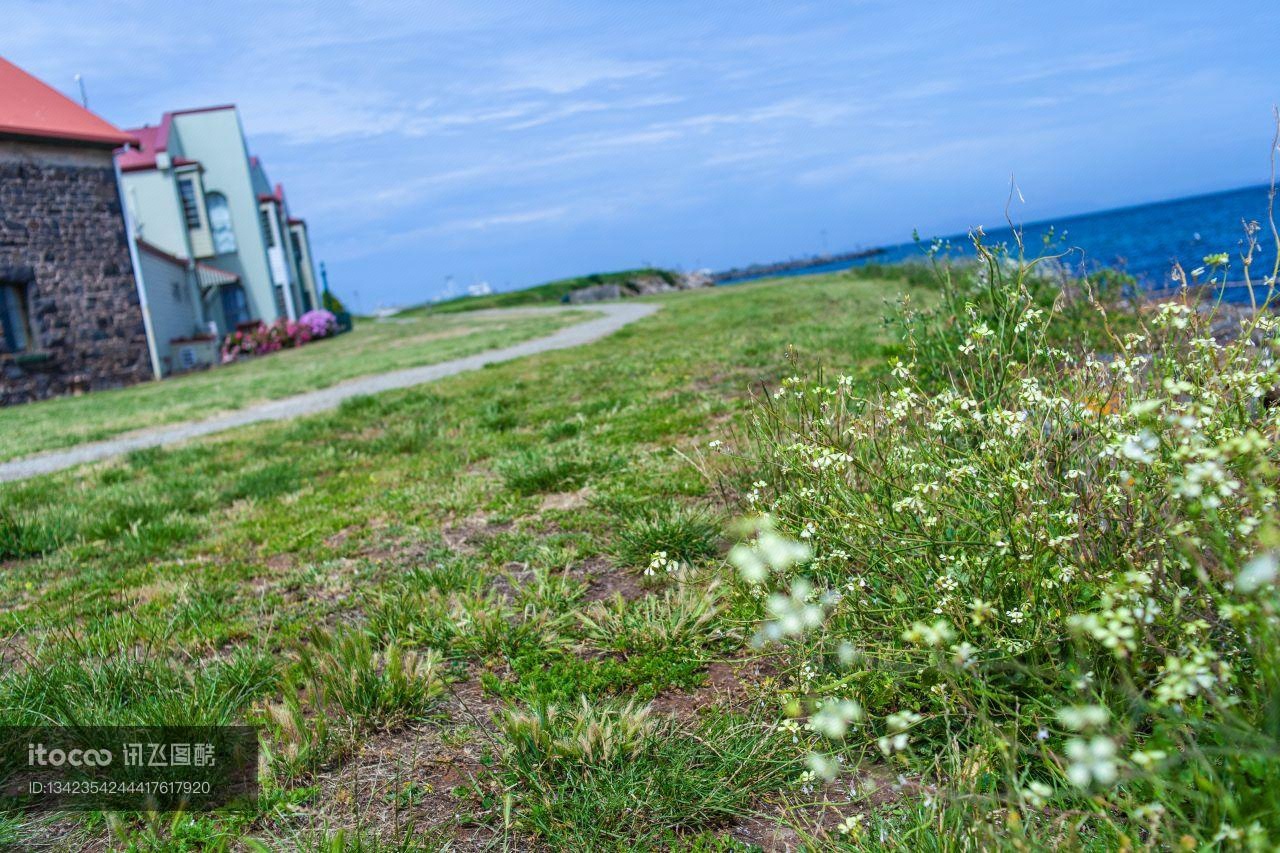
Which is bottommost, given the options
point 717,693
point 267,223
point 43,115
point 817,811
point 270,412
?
point 817,811

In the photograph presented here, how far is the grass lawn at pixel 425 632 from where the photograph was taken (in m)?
2.46

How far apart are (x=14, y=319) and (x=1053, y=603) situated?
84.3 ft

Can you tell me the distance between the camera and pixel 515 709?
280 cm

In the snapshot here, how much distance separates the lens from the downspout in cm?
2325

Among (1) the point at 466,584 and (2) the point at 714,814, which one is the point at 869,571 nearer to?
(2) the point at 714,814

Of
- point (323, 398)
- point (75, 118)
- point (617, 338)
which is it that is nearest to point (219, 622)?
point (323, 398)

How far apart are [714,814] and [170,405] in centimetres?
1549

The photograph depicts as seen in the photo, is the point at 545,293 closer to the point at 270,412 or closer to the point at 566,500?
the point at 270,412

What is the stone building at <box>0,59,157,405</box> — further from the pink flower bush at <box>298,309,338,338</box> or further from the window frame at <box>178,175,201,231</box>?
the pink flower bush at <box>298,309,338,338</box>

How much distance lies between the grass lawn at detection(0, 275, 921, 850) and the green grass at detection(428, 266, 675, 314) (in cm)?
4993

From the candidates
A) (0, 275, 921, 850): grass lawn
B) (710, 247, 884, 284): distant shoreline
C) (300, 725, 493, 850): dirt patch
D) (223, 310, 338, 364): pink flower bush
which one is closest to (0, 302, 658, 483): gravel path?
(0, 275, 921, 850): grass lawn

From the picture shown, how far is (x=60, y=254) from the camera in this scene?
857 inches

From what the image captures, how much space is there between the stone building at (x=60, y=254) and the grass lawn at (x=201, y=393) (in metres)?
0.98
